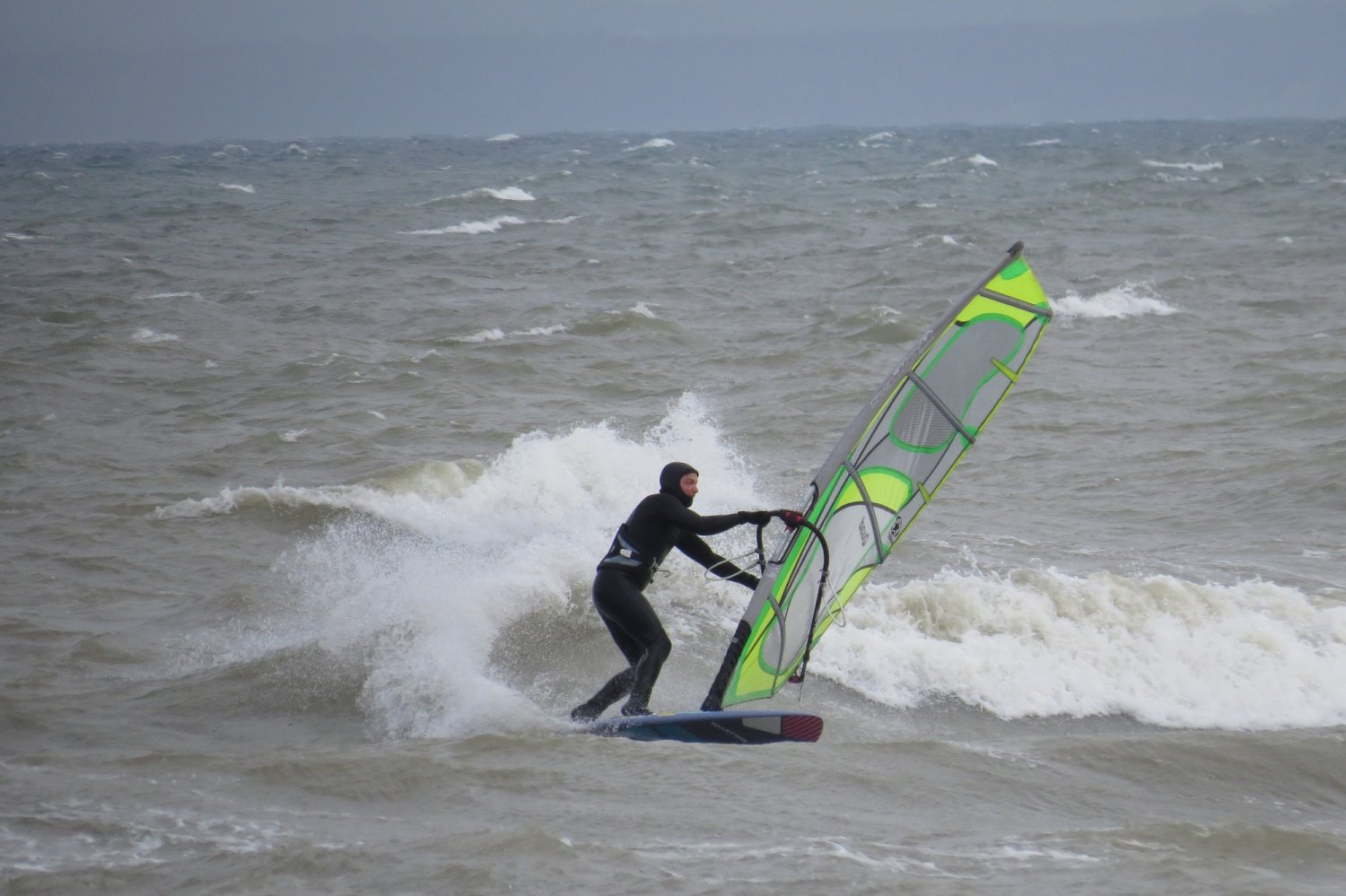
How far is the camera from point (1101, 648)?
6.95 m

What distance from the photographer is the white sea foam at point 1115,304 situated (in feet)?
57.4

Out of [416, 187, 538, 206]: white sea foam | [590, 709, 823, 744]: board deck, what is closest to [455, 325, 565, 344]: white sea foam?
[590, 709, 823, 744]: board deck

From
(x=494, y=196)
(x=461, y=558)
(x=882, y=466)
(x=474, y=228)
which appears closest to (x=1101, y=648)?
(x=882, y=466)

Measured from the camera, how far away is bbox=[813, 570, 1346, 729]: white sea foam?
6438mm

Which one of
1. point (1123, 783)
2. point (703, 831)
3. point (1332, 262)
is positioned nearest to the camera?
point (703, 831)

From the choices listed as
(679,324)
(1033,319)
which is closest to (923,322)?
(679,324)

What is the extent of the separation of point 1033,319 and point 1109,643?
2276 mm

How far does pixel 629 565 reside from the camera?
5465mm

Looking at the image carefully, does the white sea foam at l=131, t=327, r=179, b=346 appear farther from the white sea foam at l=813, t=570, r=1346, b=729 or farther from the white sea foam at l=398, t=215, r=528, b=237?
the white sea foam at l=398, t=215, r=528, b=237

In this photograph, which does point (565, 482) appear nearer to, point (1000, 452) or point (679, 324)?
point (1000, 452)

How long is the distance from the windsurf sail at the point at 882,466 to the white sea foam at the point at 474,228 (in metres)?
23.5

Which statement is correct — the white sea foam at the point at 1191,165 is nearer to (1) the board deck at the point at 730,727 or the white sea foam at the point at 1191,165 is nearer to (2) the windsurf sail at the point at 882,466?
(2) the windsurf sail at the point at 882,466

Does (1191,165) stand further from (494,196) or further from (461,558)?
(461,558)

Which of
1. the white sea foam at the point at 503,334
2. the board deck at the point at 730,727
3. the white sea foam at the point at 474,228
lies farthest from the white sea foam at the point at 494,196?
the board deck at the point at 730,727
